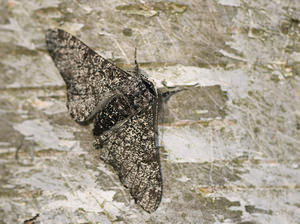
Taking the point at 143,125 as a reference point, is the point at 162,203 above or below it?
below

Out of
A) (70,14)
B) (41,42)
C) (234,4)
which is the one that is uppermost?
(234,4)

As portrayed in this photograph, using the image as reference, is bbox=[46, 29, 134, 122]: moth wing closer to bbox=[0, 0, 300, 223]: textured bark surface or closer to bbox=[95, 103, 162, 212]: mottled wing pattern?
bbox=[0, 0, 300, 223]: textured bark surface

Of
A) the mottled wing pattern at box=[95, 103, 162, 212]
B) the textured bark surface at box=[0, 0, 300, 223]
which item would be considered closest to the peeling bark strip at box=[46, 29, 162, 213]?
the mottled wing pattern at box=[95, 103, 162, 212]

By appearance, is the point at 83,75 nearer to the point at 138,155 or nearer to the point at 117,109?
the point at 117,109

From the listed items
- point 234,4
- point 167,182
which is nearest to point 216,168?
point 167,182

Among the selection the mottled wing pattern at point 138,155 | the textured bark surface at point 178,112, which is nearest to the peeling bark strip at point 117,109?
the mottled wing pattern at point 138,155

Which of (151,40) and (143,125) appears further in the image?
(151,40)

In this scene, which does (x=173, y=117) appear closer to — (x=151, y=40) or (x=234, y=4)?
(x=151, y=40)
